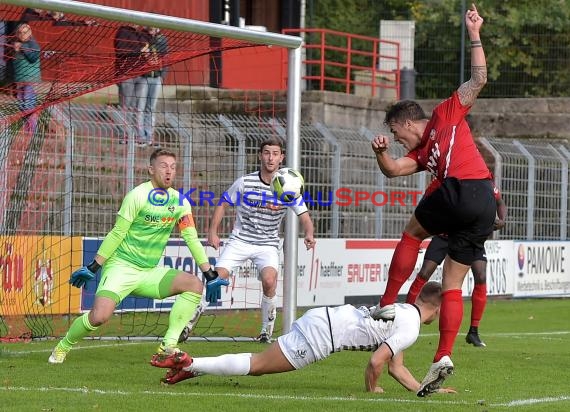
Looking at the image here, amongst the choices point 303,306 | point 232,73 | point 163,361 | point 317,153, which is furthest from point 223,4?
point 163,361

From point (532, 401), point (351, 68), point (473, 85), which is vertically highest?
point (351, 68)

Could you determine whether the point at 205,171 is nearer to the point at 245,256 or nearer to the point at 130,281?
the point at 245,256

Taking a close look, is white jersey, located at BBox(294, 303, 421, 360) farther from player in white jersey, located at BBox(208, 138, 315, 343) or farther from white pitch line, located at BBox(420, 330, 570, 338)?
white pitch line, located at BBox(420, 330, 570, 338)

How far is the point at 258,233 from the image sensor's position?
13.8 m

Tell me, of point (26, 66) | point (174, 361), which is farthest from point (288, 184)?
point (174, 361)

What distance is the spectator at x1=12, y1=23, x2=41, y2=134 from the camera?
12289 mm

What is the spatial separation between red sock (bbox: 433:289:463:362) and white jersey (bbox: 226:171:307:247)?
435 centimetres

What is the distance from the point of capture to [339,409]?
844cm

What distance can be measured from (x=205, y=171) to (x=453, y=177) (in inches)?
316

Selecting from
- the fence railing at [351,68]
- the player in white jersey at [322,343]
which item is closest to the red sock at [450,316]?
the player in white jersey at [322,343]

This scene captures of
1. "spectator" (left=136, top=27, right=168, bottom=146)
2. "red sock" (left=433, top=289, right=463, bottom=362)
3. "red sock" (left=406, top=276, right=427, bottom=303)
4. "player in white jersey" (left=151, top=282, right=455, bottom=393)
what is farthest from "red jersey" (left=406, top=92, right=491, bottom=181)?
"spectator" (left=136, top=27, right=168, bottom=146)

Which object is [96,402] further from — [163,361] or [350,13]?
[350,13]

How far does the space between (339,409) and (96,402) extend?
60.8 inches

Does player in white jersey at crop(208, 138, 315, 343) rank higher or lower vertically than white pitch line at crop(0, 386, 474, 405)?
higher
